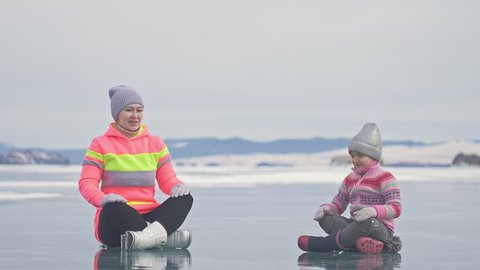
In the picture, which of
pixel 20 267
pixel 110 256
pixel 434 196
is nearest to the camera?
pixel 20 267

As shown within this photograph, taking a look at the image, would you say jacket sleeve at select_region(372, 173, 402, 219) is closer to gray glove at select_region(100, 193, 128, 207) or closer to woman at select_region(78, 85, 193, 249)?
woman at select_region(78, 85, 193, 249)

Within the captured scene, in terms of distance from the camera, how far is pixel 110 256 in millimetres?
6957

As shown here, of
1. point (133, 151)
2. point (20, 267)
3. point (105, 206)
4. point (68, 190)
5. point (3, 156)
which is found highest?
point (3, 156)

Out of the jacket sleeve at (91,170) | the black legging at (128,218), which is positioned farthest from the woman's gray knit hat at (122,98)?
the black legging at (128,218)

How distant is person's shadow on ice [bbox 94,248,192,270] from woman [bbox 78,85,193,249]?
13 cm

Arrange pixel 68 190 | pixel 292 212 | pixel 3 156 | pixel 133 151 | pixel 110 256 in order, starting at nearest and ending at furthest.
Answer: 1. pixel 110 256
2. pixel 133 151
3. pixel 292 212
4. pixel 68 190
5. pixel 3 156

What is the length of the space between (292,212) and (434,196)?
3.67 meters

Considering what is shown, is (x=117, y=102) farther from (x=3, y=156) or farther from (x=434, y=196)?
(x=3, y=156)

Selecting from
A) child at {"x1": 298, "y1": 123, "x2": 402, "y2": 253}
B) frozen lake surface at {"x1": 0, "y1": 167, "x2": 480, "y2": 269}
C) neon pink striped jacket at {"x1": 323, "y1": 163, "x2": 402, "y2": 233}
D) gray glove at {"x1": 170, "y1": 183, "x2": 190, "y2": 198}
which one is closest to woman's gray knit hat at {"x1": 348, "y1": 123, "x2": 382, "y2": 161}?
child at {"x1": 298, "y1": 123, "x2": 402, "y2": 253}

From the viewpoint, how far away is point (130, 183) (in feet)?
25.8

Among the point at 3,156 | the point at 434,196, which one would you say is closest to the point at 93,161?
the point at 434,196

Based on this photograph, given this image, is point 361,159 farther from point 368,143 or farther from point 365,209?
point 365,209

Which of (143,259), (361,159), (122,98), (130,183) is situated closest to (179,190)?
(130,183)

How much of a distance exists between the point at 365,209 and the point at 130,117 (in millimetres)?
1973
